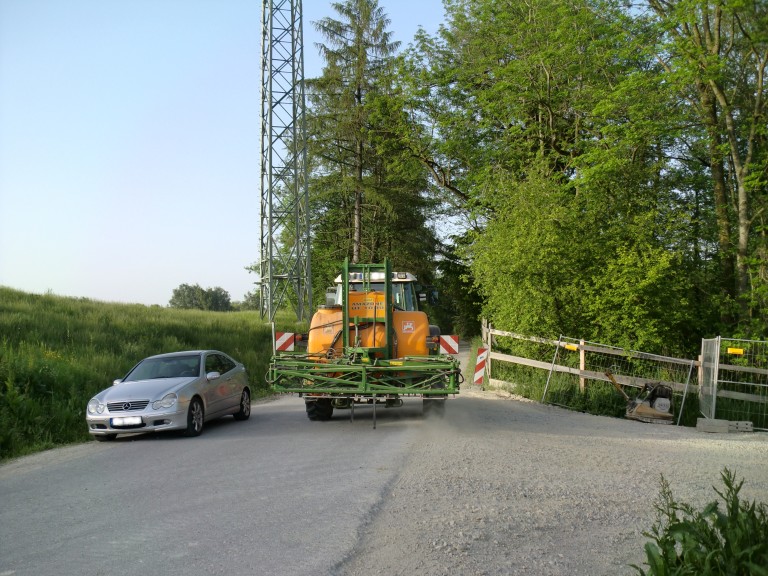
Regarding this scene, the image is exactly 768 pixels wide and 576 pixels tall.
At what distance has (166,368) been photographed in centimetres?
1365

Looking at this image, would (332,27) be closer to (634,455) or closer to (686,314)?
(686,314)

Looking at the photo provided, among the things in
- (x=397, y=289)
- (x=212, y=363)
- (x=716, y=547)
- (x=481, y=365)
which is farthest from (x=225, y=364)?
(x=716, y=547)

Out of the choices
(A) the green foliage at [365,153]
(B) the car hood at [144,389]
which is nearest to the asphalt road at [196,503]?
(B) the car hood at [144,389]

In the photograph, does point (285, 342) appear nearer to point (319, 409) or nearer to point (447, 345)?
point (319, 409)

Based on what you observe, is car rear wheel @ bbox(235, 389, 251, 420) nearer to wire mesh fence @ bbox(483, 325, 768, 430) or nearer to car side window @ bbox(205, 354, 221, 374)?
car side window @ bbox(205, 354, 221, 374)

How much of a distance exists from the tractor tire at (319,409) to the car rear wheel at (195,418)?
2.08 meters

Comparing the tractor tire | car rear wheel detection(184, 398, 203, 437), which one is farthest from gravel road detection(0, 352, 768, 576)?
the tractor tire

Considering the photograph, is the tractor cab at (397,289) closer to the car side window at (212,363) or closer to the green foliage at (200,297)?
the car side window at (212,363)

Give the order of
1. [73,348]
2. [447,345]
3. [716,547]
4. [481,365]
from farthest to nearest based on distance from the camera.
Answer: [481,365]
[73,348]
[447,345]
[716,547]

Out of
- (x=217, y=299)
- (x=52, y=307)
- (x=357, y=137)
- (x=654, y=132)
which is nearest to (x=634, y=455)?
(x=654, y=132)

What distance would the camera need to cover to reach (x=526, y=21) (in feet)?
96.8

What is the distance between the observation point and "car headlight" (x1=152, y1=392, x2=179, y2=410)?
11.9 meters

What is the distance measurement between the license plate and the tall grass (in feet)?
3.90

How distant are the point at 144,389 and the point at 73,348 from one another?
6.92 meters
